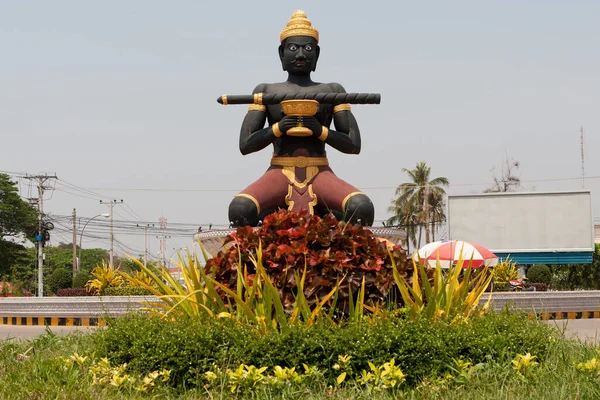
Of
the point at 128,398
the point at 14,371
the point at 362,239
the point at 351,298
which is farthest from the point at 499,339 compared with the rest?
the point at 14,371

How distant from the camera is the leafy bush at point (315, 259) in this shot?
Result: 210 inches

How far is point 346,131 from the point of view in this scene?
10602 millimetres

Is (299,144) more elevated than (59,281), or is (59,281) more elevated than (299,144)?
(299,144)

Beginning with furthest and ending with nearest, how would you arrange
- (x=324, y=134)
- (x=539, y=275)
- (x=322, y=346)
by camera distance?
(x=539, y=275)
(x=324, y=134)
(x=322, y=346)

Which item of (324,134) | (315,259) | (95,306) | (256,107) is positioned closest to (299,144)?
(324,134)

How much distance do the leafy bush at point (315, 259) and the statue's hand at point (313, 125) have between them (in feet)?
14.4

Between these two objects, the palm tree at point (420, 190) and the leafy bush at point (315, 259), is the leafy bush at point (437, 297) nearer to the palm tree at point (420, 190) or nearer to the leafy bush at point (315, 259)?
the leafy bush at point (315, 259)

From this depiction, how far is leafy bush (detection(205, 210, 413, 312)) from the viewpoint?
5.33 metres

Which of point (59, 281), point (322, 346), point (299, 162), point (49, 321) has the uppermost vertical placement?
point (299, 162)

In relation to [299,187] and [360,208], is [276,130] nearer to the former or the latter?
[299,187]

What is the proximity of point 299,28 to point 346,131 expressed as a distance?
5.15 ft

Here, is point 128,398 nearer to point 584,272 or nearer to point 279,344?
point 279,344

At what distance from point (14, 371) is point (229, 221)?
5.47 m

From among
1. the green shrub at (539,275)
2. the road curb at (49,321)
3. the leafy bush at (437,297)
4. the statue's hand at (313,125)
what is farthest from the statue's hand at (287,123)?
the green shrub at (539,275)
